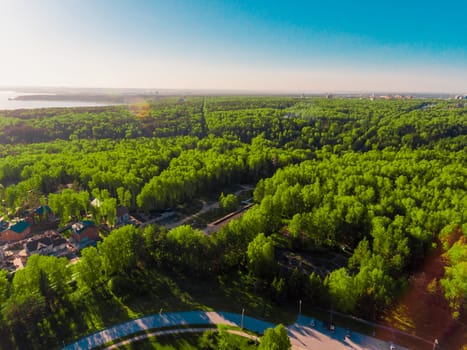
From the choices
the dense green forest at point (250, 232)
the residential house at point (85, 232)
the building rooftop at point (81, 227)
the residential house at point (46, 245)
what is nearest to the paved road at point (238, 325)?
the dense green forest at point (250, 232)

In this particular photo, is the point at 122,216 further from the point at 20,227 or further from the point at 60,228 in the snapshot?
the point at 20,227

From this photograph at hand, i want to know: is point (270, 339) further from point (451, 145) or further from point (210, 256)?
point (451, 145)

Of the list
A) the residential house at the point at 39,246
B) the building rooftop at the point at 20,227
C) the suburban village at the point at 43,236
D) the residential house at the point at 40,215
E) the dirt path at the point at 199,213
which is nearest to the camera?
the residential house at the point at 39,246

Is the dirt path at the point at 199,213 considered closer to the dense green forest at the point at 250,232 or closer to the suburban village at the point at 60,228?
the suburban village at the point at 60,228

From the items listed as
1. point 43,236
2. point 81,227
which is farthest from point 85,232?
point 43,236

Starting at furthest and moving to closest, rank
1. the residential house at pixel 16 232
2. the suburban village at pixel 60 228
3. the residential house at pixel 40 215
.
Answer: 1. the residential house at pixel 40 215
2. the residential house at pixel 16 232
3. the suburban village at pixel 60 228

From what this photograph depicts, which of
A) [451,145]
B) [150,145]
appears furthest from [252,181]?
[451,145]

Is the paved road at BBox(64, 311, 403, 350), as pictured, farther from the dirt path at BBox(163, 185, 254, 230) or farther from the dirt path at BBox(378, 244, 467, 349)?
the dirt path at BBox(163, 185, 254, 230)
